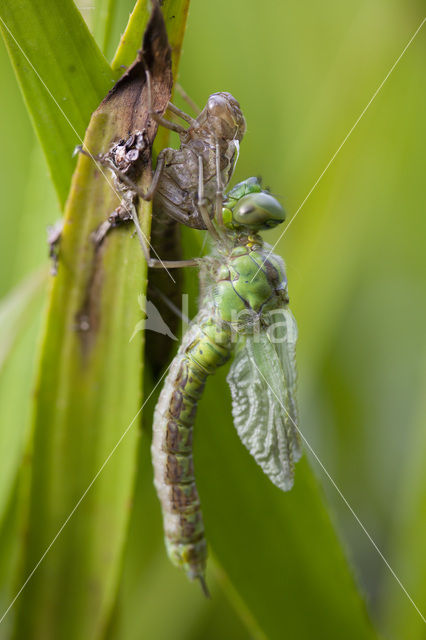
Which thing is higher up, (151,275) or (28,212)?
(28,212)

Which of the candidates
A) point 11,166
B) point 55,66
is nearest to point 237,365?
point 55,66

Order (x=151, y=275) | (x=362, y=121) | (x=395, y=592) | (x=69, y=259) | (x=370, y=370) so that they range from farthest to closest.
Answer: (x=370, y=370) → (x=362, y=121) → (x=395, y=592) → (x=151, y=275) → (x=69, y=259)

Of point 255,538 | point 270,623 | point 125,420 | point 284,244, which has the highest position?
point 284,244

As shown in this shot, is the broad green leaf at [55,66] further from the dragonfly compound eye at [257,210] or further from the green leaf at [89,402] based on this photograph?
the dragonfly compound eye at [257,210]

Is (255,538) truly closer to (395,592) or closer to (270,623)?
(270,623)

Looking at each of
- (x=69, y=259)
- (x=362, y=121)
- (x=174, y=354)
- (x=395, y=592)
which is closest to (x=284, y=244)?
(x=362, y=121)

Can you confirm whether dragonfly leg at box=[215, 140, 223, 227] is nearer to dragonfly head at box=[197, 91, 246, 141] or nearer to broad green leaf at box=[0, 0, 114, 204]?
dragonfly head at box=[197, 91, 246, 141]
